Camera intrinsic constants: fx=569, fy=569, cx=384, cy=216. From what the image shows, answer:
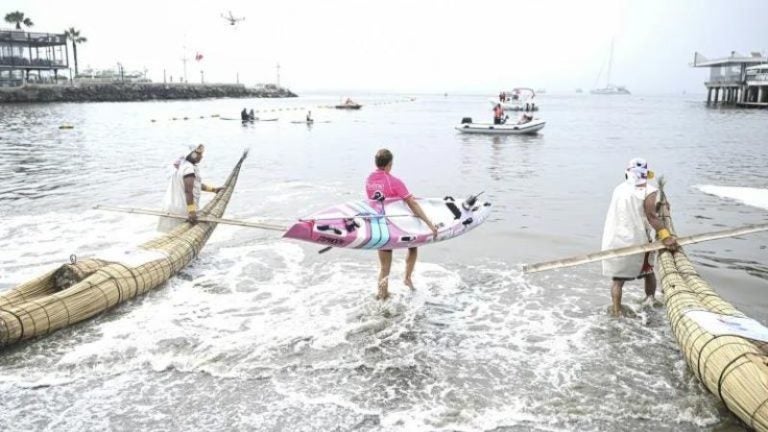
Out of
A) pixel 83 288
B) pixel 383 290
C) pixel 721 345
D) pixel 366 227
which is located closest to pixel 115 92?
pixel 83 288

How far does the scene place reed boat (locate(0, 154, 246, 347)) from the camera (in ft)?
22.1

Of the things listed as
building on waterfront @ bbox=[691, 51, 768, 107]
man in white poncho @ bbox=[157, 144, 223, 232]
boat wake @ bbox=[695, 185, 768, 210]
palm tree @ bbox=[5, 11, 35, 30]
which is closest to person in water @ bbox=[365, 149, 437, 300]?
man in white poncho @ bbox=[157, 144, 223, 232]

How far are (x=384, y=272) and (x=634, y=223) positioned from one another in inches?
137

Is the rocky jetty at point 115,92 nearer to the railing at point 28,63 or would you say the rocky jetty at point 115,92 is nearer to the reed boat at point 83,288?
the railing at point 28,63

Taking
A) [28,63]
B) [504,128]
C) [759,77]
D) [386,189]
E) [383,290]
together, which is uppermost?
[28,63]

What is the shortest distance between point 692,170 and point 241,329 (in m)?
22.7

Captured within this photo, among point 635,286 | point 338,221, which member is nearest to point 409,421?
point 338,221

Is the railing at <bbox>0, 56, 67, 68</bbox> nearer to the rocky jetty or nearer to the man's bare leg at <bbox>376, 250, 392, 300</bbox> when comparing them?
the rocky jetty

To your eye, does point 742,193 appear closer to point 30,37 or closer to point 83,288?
point 83,288

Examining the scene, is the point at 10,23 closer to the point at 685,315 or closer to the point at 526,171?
the point at 526,171

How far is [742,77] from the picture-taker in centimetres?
8762

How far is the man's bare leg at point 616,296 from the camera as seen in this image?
787 centimetres

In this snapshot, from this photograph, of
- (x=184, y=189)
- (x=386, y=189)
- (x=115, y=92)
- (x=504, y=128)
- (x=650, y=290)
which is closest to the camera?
(x=386, y=189)

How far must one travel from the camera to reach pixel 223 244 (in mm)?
11984
